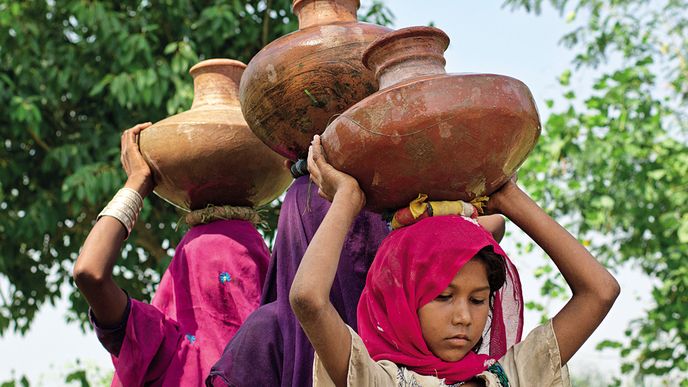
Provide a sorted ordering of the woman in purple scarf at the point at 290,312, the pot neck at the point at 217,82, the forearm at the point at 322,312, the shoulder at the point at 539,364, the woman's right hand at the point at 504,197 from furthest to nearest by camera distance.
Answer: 1. the pot neck at the point at 217,82
2. the woman in purple scarf at the point at 290,312
3. the woman's right hand at the point at 504,197
4. the shoulder at the point at 539,364
5. the forearm at the point at 322,312

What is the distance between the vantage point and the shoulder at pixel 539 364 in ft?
7.90

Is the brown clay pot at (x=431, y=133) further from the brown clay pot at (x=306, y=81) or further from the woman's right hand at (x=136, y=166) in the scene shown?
the woman's right hand at (x=136, y=166)

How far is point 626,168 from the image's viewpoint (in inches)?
288

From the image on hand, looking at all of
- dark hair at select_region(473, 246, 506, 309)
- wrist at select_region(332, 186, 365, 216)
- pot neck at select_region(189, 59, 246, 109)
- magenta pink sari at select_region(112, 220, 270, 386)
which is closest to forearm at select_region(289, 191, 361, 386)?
wrist at select_region(332, 186, 365, 216)

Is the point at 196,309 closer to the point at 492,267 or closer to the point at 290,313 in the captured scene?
the point at 290,313

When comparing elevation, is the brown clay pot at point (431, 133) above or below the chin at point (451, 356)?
above

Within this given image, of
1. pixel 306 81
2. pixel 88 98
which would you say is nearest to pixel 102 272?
pixel 306 81

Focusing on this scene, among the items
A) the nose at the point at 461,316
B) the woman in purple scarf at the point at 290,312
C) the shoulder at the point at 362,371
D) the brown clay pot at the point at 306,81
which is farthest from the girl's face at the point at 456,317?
the brown clay pot at the point at 306,81

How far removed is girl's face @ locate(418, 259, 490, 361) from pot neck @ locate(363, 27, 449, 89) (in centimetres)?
51

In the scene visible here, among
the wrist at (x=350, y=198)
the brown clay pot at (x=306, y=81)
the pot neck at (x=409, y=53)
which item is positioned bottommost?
the wrist at (x=350, y=198)

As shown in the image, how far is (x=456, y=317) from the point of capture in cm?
231

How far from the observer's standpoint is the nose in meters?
2.31

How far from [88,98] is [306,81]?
4.63m

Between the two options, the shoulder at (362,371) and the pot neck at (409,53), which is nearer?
the shoulder at (362,371)
